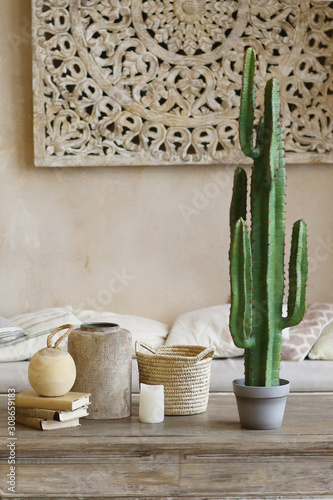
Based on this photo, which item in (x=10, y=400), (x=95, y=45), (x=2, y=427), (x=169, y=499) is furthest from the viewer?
(x=95, y=45)

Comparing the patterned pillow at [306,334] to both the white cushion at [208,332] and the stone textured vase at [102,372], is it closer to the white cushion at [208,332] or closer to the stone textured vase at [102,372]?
the white cushion at [208,332]

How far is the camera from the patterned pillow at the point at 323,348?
2498 millimetres

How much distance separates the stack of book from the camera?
1464 mm

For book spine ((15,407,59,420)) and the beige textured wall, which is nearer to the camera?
book spine ((15,407,59,420))

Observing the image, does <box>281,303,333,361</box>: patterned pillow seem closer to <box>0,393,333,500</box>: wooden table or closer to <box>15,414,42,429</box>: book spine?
<box>0,393,333,500</box>: wooden table

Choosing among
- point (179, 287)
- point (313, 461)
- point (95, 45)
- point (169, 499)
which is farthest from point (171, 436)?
point (95, 45)

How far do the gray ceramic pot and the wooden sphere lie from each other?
424mm

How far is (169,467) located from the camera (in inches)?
53.9

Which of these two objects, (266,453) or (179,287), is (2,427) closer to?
(266,453)

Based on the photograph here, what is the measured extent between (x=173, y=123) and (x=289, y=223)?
2.60 feet

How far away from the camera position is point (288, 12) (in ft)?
10.1

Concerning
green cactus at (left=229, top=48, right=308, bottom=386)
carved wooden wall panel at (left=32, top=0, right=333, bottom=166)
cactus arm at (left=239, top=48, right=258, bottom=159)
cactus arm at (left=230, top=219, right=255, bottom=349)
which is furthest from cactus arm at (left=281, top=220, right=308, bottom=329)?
carved wooden wall panel at (left=32, top=0, right=333, bottom=166)

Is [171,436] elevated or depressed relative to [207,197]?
depressed

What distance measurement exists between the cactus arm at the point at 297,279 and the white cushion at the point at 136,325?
46.3 inches
